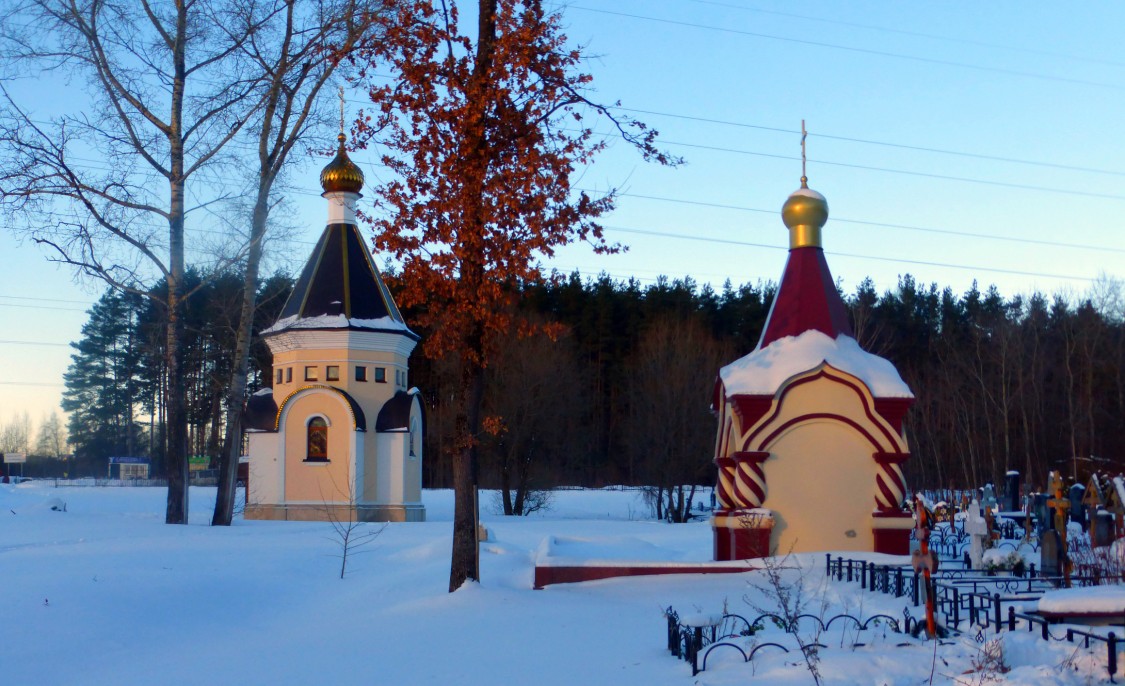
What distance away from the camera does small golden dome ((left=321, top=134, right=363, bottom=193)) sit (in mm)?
28562

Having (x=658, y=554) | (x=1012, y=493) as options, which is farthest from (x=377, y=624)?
(x=1012, y=493)

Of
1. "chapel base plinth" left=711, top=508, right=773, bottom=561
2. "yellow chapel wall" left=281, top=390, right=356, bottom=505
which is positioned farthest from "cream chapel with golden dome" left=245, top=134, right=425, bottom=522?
"chapel base plinth" left=711, top=508, right=773, bottom=561

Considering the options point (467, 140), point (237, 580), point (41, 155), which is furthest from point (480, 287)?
point (41, 155)

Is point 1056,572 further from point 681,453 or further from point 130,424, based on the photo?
point 130,424

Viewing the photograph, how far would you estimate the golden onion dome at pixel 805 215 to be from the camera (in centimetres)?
1834

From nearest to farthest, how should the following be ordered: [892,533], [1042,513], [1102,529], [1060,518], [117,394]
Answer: [1060,518], [1102,529], [892,533], [1042,513], [117,394]

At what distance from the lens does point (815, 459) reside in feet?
53.4

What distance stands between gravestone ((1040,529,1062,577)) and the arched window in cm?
1914

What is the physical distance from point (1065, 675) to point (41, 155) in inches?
736

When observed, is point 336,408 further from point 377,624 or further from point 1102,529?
point 1102,529

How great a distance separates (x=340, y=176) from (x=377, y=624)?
1967 centimetres

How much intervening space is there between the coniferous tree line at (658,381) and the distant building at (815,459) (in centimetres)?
909

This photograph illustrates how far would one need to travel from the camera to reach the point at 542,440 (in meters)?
37.0

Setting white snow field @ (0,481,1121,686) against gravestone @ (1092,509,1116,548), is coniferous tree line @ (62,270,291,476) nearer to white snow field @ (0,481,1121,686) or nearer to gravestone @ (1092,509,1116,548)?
white snow field @ (0,481,1121,686)
